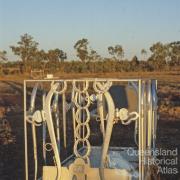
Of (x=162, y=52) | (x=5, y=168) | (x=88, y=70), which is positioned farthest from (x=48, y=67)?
(x=5, y=168)

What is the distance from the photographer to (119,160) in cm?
516

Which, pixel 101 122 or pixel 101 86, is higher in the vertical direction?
pixel 101 86

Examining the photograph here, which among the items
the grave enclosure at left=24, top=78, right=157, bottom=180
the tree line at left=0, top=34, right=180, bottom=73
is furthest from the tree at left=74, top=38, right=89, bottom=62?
the grave enclosure at left=24, top=78, right=157, bottom=180

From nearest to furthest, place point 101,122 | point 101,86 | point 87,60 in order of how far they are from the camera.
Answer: point 101,86, point 101,122, point 87,60

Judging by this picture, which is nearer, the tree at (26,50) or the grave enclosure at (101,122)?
the grave enclosure at (101,122)

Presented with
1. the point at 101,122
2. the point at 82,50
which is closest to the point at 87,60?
the point at 82,50

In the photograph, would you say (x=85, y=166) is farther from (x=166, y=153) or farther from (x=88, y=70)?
(x=88, y=70)

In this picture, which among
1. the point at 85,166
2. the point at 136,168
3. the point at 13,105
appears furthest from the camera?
the point at 13,105

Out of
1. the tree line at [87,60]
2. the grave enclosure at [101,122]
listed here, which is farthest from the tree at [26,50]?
the grave enclosure at [101,122]

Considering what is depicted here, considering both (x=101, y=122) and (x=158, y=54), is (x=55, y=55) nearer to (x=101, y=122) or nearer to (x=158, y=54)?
(x=158, y=54)

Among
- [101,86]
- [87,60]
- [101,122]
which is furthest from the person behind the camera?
[87,60]

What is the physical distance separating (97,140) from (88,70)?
43.7 meters

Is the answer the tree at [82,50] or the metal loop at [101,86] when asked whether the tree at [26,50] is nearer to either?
the tree at [82,50]

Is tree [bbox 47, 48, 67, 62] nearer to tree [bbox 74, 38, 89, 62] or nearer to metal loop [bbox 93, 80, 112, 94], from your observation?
tree [bbox 74, 38, 89, 62]
